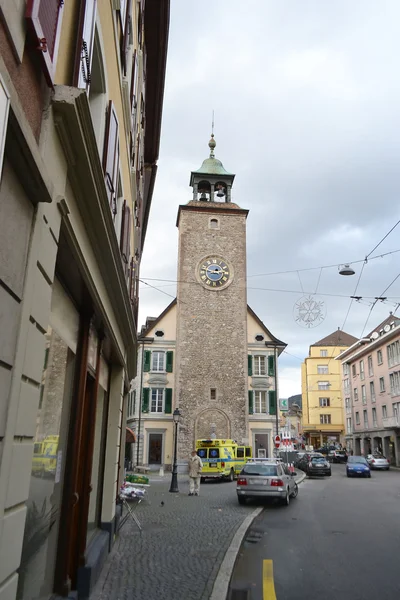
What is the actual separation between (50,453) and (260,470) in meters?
12.7

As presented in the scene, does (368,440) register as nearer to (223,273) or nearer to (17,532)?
(223,273)

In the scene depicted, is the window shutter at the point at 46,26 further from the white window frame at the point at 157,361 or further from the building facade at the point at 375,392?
the building facade at the point at 375,392

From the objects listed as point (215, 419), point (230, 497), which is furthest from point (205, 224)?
point (230, 497)

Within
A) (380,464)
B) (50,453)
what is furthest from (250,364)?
(50,453)

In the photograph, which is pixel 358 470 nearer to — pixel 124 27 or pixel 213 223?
pixel 213 223

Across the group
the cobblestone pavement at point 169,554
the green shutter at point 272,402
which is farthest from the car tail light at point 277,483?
the green shutter at point 272,402

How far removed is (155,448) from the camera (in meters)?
37.2

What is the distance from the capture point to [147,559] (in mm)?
8203

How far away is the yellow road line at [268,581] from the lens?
6543 mm

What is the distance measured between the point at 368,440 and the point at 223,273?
30804mm

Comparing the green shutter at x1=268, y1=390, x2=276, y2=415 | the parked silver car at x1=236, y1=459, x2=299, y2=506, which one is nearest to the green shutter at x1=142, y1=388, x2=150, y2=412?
the green shutter at x1=268, y1=390, x2=276, y2=415

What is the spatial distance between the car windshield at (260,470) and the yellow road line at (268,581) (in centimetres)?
821

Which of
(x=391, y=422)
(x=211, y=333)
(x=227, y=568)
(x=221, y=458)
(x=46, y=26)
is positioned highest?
(x=211, y=333)

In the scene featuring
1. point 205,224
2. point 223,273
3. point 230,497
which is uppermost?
point 205,224
